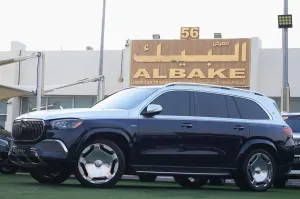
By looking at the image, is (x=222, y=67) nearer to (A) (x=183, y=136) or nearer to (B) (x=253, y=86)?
(B) (x=253, y=86)

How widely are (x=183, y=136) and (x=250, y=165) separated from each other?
1412 millimetres

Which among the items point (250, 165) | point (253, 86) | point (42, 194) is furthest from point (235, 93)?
point (253, 86)

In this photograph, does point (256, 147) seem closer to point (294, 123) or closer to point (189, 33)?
point (294, 123)

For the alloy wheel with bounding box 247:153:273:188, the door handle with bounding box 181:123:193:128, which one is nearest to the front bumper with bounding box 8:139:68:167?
the door handle with bounding box 181:123:193:128

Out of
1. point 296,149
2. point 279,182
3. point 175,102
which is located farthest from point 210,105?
point 279,182

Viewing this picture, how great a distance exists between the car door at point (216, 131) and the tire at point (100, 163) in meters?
1.30

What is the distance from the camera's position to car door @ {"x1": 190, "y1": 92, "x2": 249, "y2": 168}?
9.63m

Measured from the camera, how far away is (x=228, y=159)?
32.4 feet

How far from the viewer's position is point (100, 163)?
8.95 m

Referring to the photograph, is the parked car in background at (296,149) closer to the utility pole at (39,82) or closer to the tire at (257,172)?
the tire at (257,172)

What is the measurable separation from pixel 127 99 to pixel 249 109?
226cm

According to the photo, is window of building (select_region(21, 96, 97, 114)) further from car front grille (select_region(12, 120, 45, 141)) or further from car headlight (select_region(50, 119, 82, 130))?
car headlight (select_region(50, 119, 82, 130))

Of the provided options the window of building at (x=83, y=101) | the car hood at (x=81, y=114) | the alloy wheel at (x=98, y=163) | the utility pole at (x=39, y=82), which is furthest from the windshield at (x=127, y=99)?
the window of building at (x=83, y=101)

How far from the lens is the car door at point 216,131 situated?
9.63m
